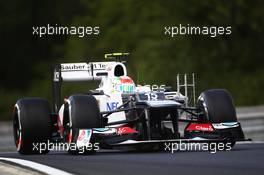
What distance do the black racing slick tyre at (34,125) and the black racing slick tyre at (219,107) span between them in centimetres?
219

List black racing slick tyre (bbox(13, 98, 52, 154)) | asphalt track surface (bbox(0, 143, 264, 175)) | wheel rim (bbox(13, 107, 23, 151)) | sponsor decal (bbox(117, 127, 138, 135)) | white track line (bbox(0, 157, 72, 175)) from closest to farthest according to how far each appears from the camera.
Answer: asphalt track surface (bbox(0, 143, 264, 175))
white track line (bbox(0, 157, 72, 175))
sponsor decal (bbox(117, 127, 138, 135))
black racing slick tyre (bbox(13, 98, 52, 154))
wheel rim (bbox(13, 107, 23, 151))

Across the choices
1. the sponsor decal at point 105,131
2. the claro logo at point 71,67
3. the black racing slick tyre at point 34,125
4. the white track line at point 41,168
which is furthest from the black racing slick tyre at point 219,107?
the white track line at point 41,168

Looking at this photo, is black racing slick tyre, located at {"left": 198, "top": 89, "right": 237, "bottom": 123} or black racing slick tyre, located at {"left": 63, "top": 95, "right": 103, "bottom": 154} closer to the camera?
black racing slick tyre, located at {"left": 63, "top": 95, "right": 103, "bottom": 154}

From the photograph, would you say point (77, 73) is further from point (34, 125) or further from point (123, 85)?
point (34, 125)

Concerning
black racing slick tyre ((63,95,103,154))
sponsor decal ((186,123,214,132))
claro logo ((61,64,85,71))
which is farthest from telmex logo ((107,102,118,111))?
claro logo ((61,64,85,71))

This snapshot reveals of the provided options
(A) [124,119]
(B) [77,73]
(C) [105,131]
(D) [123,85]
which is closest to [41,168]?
(C) [105,131]

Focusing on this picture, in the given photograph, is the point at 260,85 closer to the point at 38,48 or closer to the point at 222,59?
the point at 222,59

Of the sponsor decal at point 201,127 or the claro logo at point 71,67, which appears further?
the claro logo at point 71,67

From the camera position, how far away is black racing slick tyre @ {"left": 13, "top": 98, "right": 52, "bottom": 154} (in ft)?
41.0

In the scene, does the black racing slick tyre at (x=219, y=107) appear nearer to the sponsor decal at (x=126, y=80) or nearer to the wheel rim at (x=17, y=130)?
the sponsor decal at (x=126, y=80)

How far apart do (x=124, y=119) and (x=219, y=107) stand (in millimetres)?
1333

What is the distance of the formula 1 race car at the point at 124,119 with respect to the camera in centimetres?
1173

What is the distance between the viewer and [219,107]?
12203 millimetres

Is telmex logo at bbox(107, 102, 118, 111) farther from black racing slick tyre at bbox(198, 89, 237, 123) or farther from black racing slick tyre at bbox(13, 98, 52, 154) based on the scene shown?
black racing slick tyre at bbox(198, 89, 237, 123)
